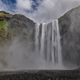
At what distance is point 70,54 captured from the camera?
45.6 meters

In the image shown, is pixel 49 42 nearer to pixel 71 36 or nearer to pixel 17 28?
pixel 71 36

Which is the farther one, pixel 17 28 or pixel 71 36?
pixel 17 28

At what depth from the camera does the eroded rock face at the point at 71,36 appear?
4506cm

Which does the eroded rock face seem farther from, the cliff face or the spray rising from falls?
the cliff face

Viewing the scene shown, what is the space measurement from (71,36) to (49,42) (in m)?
4.60

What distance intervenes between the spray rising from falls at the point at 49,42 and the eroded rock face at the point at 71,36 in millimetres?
1058

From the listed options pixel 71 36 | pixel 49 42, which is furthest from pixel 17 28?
pixel 71 36

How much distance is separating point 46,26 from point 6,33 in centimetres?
966

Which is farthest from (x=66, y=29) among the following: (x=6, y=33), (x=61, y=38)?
(x=6, y=33)

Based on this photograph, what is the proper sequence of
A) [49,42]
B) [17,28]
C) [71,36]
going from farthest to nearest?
[17,28] → [49,42] → [71,36]

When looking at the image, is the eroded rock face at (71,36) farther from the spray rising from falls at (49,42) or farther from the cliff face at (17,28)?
the cliff face at (17,28)

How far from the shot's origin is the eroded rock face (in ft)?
148

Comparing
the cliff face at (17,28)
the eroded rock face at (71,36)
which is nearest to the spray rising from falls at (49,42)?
A: the eroded rock face at (71,36)

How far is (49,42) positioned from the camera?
47469mm
